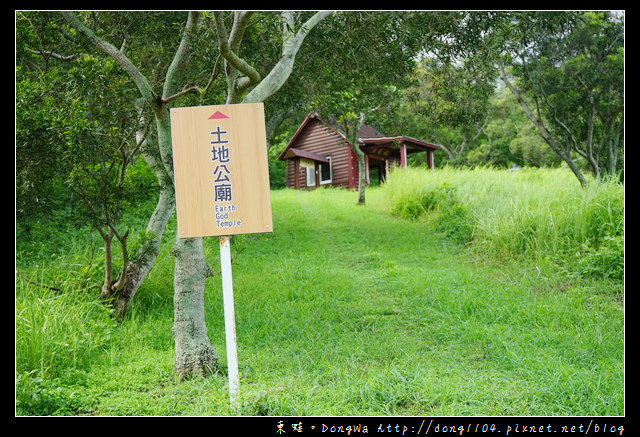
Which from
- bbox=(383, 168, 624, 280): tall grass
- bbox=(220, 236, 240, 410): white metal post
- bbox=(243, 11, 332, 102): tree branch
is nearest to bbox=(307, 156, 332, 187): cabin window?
bbox=(383, 168, 624, 280): tall grass

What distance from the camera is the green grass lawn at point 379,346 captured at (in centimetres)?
441

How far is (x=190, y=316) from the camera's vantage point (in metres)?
5.22

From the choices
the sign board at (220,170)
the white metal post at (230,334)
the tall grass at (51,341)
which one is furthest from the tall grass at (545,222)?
the tall grass at (51,341)

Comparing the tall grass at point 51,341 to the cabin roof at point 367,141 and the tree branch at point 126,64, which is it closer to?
the tree branch at point 126,64

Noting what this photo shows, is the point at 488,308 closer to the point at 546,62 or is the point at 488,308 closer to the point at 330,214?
the point at 546,62

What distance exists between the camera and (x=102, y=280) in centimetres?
707

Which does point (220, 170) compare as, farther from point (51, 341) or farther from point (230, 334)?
point (51, 341)

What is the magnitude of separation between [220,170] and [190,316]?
5.29 feet

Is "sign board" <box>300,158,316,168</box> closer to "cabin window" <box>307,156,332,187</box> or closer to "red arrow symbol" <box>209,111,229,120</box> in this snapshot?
"cabin window" <box>307,156,332,187</box>

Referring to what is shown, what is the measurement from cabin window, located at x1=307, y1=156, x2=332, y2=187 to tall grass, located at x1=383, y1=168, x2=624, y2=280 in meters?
14.0

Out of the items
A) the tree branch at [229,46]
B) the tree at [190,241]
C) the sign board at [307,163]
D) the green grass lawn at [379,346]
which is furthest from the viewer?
the sign board at [307,163]

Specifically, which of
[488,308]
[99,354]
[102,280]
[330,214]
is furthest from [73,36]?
[330,214]

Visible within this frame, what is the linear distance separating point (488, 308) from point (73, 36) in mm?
6741

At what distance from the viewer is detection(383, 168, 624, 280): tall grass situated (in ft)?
26.9
